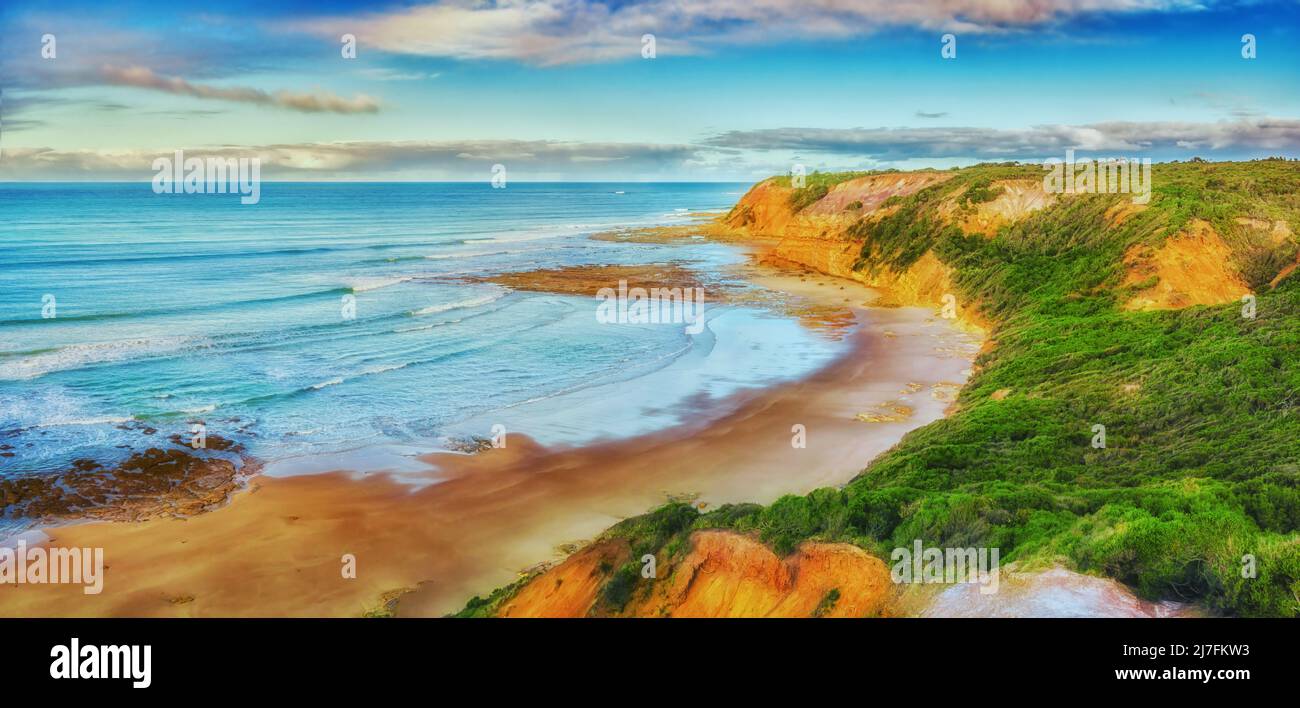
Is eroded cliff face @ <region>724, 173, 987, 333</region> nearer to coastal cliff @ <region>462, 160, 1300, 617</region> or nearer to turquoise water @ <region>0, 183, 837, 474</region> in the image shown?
turquoise water @ <region>0, 183, 837, 474</region>

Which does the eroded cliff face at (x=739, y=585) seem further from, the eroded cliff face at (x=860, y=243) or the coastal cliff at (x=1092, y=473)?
the eroded cliff face at (x=860, y=243)

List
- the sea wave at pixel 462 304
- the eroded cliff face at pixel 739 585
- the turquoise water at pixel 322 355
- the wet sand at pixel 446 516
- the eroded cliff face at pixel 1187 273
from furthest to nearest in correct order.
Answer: the sea wave at pixel 462 304, the eroded cliff face at pixel 1187 273, the turquoise water at pixel 322 355, the wet sand at pixel 446 516, the eroded cliff face at pixel 739 585

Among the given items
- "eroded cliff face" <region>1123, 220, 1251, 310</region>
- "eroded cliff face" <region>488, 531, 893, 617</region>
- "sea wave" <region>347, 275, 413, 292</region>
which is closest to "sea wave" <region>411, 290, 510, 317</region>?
"sea wave" <region>347, 275, 413, 292</region>

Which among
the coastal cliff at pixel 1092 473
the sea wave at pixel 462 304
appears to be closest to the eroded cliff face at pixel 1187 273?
the coastal cliff at pixel 1092 473

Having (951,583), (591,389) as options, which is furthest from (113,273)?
(951,583)

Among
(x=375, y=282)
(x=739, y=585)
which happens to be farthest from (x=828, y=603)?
(x=375, y=282)
